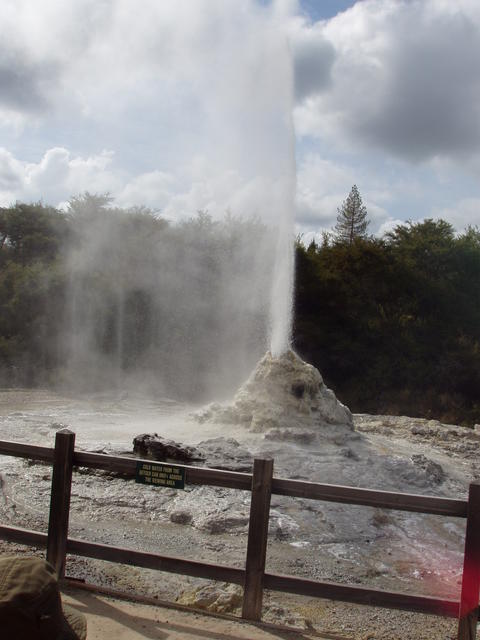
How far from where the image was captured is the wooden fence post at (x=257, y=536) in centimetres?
347

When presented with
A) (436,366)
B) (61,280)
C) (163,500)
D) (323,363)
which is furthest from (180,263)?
(163,500)

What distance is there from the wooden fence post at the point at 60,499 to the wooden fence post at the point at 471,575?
2.23m

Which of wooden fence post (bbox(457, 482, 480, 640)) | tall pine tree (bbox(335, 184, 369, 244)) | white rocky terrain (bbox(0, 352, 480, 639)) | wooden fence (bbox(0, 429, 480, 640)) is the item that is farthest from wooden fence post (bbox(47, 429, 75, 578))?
tall pine tree (bbox(335, 184, 369, 244))

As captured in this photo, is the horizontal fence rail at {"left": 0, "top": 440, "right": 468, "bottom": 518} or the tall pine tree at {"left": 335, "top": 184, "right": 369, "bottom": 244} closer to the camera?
the horizontal fence rail at {"left": 0, "top": 440, "right": 468, "bottom": 518}

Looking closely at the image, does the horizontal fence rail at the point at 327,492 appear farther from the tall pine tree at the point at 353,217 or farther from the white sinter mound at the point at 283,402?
the tall pine tree at the point at 353,217

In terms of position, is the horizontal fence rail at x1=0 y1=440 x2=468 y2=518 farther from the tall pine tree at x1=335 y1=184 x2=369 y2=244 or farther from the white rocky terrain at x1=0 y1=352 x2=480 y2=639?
the tall pine tree at x1=335 y1=184 x2=369 y2=244

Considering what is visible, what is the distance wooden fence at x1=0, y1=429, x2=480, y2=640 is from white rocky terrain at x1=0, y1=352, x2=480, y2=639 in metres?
0.48

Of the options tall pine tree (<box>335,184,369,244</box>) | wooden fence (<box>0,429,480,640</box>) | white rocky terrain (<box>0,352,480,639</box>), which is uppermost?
tall pine tree (<box>335,184,369,244</box>)

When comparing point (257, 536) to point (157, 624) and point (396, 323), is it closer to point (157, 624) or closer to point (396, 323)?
point (157, 624)

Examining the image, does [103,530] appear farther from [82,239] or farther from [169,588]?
[82,239]

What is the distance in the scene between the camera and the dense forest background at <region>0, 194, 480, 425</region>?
18.5 m

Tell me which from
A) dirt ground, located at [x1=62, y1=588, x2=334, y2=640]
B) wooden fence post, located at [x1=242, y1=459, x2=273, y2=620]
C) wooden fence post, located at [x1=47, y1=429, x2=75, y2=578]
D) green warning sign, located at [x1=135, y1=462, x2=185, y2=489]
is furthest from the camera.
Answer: wooden fence post, located at [x1=47, y1=429, x2=75, y2=578]

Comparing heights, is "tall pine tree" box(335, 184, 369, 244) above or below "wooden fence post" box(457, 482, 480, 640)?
above

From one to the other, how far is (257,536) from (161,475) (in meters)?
0.63
